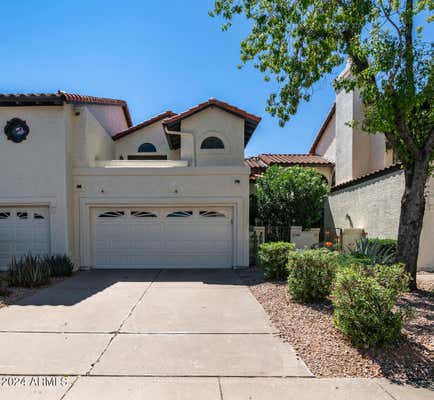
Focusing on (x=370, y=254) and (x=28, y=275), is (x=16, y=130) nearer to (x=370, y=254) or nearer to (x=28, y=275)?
(x=28, y=275)

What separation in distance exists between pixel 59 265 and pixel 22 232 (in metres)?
2.16

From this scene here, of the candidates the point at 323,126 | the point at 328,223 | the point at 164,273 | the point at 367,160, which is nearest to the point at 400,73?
the point at 164,273

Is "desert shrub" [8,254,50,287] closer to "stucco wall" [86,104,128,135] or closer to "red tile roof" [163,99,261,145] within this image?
"red tile roof" [163,99,261,145]

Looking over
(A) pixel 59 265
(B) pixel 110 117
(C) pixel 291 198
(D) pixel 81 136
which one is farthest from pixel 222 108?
(A) pixel 59 265

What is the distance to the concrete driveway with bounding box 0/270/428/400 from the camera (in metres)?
3.70

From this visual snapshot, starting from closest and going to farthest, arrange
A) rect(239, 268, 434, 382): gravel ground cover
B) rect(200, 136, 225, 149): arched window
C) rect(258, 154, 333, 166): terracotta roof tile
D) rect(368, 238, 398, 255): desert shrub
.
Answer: rect(239, 268, 434, 382): gravel ground cover, rect(368, 238, 398, 255): desert shrub, rect(200, 136, 225, 149): arched window, rect(258, 154, 333, 166): terracotta roof tile

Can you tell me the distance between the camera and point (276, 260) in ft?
29.6

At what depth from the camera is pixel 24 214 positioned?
1074cm

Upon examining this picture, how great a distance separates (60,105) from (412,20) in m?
10.1

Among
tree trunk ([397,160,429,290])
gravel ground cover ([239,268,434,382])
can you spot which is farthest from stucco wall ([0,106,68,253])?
tree trunk ([397,160,429,290])

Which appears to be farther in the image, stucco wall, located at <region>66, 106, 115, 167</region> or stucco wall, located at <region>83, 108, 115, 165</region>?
stucco wall, located at <region>83, 108, 115, 165</region>

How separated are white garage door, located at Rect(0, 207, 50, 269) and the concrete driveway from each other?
348cm

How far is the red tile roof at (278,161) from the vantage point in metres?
17.6

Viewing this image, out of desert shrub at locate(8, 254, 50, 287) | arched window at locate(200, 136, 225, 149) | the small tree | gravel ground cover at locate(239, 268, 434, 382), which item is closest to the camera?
gravel ground cover at locate(239, 268, 434, 382)
